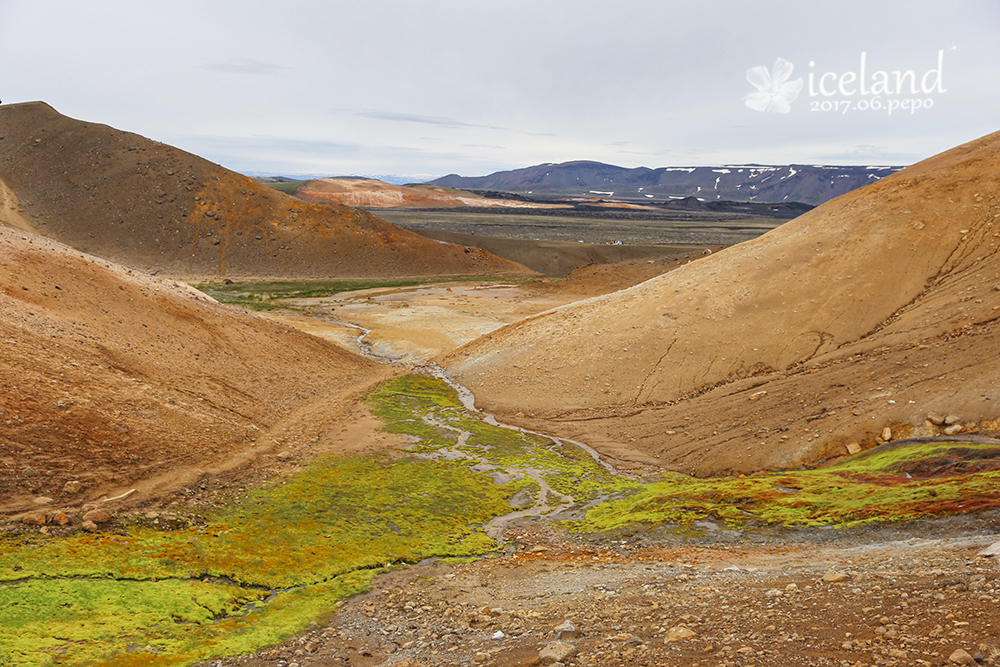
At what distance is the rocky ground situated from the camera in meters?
8.17

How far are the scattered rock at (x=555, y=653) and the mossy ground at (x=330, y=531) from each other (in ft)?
15.6

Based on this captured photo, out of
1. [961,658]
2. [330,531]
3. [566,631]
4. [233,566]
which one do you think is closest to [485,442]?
[330,531]

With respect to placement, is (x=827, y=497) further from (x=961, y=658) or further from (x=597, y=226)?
(x=597, y=226)

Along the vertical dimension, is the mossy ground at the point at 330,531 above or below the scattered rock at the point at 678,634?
below

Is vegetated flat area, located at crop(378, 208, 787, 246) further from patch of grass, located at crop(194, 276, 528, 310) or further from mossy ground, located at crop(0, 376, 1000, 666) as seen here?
mossy ground, located at crop(0, 376, 1000, 666)

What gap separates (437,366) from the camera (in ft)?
117

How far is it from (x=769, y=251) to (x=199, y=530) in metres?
27.9

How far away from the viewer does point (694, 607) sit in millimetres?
10344

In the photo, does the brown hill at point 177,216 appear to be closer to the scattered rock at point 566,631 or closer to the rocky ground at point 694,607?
the rocky ground at point 694,607

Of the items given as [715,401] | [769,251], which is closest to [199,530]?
[715,401]

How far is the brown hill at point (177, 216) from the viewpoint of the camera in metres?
82.5

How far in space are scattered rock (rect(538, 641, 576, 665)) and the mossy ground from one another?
4.76 m

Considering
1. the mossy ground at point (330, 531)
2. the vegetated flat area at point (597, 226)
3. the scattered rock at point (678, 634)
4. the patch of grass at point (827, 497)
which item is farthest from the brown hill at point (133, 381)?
the vegetated flat area at point (597, 226)

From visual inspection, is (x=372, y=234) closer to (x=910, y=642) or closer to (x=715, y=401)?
(x=715, y=401)
